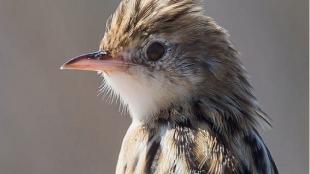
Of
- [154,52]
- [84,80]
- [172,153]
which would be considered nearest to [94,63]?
[154,52]

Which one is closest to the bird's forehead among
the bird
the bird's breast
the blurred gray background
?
the bird

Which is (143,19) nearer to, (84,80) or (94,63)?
(94,63)

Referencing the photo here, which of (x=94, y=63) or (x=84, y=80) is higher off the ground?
(x=94, y=63)

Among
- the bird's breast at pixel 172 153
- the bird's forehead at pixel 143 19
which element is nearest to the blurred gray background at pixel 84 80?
the bird's forehead at pixel 143 19

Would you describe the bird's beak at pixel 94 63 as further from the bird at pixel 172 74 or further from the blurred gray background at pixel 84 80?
the blurred gray background at pixel 84 80

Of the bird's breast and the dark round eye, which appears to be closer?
the bird's breast

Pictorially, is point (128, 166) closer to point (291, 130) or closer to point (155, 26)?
point (155, 26)

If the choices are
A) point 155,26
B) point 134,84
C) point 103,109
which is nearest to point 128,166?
point 134,84

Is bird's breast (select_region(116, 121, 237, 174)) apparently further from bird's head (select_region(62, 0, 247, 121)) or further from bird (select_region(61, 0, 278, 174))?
bird's head (select_region(62, 0, 247, 121))
